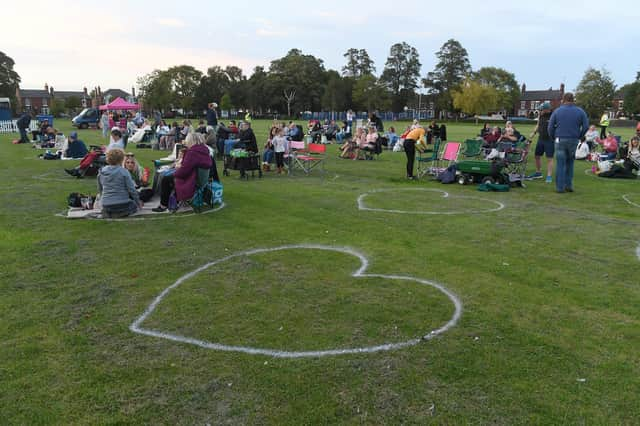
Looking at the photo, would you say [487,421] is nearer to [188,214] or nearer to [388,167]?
[188,214]

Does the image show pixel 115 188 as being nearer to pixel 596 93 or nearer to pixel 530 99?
pixel 596 93

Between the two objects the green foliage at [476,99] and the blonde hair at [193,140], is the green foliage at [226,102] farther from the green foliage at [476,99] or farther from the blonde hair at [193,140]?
the blonde hair at [193,140]

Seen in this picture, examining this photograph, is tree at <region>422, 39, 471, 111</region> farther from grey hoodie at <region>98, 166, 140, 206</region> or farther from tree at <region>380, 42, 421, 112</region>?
grey hoodie at <region>98, 166, 140, 206</region>

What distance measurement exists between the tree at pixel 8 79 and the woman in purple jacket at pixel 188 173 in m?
95.8

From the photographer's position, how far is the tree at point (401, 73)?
339 feet

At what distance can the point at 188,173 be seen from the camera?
9281 mm

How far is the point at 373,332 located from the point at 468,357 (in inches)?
33.6

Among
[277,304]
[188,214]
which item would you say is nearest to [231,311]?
[277,304]

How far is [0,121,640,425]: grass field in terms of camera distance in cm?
330

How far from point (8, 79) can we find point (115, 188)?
102 metres

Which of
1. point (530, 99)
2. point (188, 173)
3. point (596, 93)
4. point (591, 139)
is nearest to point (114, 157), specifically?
point (188, 173)

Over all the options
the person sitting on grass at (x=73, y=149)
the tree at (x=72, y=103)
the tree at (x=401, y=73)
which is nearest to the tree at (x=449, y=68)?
the tree at (x=401, y=73)

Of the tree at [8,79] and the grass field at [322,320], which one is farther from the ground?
the tree at [8,79]

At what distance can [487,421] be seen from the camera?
3.10 metres
